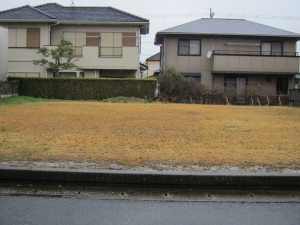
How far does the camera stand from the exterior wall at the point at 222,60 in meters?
27.6

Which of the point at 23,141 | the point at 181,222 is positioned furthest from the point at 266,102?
the point at 181,222

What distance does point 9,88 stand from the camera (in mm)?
21844

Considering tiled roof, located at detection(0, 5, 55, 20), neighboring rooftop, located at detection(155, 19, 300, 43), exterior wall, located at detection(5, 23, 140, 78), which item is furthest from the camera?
neighboring rooftop, located at detection(155, 19, 300, 43)

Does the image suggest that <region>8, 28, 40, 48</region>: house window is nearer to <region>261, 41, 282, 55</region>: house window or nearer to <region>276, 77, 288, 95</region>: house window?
<region>261, 41, 282, 55</region>: house window

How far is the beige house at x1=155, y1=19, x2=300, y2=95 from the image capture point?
2781 centimetres

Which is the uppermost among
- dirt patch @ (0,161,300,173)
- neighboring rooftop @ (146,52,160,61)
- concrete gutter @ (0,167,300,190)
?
neighboring rooftop @ (146,52,160,61)

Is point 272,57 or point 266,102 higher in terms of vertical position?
point 272,57

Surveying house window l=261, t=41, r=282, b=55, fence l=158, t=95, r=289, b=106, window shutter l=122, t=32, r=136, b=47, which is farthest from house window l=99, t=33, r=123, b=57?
house window l=261, t=41, r=282, b=55

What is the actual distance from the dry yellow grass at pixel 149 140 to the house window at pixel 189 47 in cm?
1744

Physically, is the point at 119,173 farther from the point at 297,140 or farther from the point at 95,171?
the point at 297,140

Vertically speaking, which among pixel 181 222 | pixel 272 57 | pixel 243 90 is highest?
pixel 272 57

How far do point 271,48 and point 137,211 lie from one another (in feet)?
89.8

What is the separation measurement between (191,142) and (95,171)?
319 centimetres

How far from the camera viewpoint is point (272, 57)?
2769 cm
